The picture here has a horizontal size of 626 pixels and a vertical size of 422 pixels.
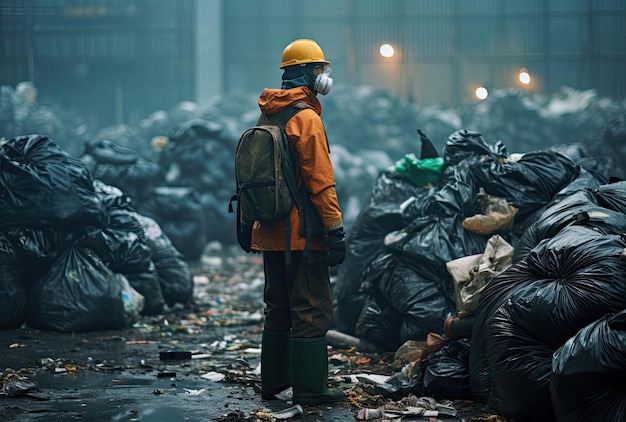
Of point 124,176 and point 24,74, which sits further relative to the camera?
point 24,74

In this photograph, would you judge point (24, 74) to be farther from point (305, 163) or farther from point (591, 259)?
point (591, 259)

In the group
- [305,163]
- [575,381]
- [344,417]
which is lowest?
[344,417]

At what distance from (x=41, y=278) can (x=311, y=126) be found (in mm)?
3227

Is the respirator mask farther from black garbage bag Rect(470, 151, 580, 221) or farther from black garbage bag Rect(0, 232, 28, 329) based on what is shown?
black garbage bag Rect(0, 232, 28, 329)

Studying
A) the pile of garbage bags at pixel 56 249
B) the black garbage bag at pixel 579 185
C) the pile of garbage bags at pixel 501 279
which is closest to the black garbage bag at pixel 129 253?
the pile of garbage bags at pixel 56 249

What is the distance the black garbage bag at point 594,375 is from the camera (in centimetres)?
344

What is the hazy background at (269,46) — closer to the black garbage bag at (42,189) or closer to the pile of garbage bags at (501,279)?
the black garbage bag at (42,189)

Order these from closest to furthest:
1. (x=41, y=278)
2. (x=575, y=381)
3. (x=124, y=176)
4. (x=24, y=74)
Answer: (x=575, y=381) < (x=41, y=278) < (x=124, y=176) < (x=24, y=74)

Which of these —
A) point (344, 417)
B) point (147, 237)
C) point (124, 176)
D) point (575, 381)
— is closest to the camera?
point (575, 381)

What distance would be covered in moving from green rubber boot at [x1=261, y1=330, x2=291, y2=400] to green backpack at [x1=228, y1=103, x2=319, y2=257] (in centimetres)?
56

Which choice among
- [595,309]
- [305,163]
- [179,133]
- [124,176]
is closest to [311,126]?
[305,163]

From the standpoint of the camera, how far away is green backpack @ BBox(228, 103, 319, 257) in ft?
14.9

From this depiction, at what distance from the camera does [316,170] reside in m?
4.51

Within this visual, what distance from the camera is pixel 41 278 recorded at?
6855 mm
